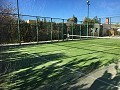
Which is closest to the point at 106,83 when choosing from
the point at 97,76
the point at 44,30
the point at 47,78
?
the point at 97,76

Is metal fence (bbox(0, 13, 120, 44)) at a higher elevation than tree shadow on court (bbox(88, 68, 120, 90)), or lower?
higher

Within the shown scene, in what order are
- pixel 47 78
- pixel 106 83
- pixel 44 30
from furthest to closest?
1. pixel 44 30
2. pixel 47 78
3. pixel 106 83

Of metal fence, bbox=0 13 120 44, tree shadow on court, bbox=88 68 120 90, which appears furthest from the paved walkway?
metal fence, bbox=0 13 120 44

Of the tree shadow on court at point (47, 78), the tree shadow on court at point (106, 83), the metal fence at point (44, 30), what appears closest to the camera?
the tree shadow on court at point (106, 83)

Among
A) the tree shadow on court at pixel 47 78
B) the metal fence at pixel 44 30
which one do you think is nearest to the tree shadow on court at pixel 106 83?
the tree shadow on court at pixel 47 78

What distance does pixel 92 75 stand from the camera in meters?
5.82

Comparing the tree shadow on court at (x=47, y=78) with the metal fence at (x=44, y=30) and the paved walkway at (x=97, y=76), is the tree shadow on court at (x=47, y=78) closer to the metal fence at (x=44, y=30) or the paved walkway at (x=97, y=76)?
the paved walkway at (x=97, y=76)

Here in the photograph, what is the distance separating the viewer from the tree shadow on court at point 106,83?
4695 mm

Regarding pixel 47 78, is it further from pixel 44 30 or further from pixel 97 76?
pixel 44 30

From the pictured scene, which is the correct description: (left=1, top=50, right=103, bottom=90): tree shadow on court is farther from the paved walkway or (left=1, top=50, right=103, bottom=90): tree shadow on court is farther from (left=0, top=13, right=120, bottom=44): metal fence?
(left=0, top=13, right=120, bottom=44): metal fence

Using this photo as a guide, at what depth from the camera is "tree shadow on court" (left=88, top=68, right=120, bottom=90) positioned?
185 inches

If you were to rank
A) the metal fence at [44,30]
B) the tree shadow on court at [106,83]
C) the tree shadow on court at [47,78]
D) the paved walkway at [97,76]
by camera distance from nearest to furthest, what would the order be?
the tree shadow on court at [106,83]
the tree shadow on court at [47,78]
the paved walkway at [97,76]
the metal fence at [44,30]

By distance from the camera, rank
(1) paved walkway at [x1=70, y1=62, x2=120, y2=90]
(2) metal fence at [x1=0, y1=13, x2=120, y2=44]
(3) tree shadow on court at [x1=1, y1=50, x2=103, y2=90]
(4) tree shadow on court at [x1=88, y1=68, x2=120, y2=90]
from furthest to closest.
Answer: (2) metal fence at [x1=0, y1=13, x2=120, y2=44]
(1) paved walkway at [x1=70, y1=62, x2=120, y2=90]
(3) tree shadow on court at [x1=1, y1=50, x2=103, y2=90]
(4) tree shadow on court at [x1=88, y1=68, x2=120, y2=90]

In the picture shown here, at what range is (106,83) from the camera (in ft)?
16.5
